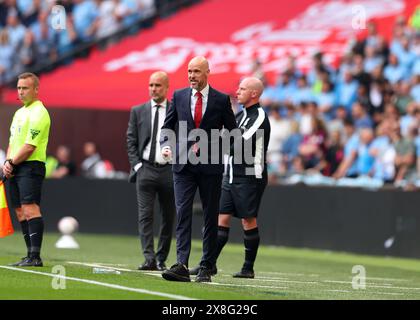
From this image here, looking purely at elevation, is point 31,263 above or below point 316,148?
below

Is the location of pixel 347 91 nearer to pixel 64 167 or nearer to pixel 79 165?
pixel 64 167

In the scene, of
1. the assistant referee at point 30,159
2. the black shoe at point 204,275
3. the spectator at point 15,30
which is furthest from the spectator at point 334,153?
the spectator at point 15,30

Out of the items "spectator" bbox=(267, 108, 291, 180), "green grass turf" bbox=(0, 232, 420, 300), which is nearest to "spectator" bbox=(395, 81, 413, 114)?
"spectator" bbox=(267, 108, 291, 180)

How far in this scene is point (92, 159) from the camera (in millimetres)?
26875

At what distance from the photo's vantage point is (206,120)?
493 inches

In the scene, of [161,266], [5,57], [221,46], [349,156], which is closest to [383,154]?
[349,156]

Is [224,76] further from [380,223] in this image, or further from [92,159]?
[380,223]

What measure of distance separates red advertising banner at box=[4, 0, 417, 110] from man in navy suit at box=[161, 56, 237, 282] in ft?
47.6

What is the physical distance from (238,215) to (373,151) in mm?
7819

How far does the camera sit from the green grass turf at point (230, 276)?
11.3 metres

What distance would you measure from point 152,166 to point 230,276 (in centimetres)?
173

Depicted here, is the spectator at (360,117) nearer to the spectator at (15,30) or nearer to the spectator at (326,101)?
the spectator at (326,101)

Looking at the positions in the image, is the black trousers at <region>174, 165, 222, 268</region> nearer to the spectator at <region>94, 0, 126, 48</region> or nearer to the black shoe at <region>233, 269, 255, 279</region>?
the black shoe at <region>233, 269, 255, 279</region>
